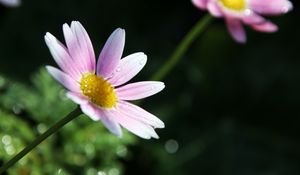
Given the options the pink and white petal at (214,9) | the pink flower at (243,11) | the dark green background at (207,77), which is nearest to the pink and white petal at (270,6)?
the pink flower at (243,11)

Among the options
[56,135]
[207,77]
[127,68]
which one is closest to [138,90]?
[127,68]

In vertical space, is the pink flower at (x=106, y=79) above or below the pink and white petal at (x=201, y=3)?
above

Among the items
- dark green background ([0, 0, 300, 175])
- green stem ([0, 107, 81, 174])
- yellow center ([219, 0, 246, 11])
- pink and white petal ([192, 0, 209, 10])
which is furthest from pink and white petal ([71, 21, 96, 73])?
dark green background ([0, 0, 300, 175])

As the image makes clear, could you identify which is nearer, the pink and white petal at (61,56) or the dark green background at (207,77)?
the pink and white petal at (61,56)

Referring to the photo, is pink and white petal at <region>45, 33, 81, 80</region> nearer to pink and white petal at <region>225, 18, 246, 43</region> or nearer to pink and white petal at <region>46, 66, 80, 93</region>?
pink and white petal at <region>46, 66, 80, 93</region>

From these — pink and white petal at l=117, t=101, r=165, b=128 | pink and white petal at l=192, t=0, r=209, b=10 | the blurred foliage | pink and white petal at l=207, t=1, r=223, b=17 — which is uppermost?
pink and white petal at l=117, t=101, r=165, b=128

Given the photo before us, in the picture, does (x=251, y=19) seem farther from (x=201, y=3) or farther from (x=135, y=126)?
(x=135, y=126)

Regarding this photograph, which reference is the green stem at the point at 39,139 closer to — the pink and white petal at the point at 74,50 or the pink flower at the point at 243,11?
the pink and white petal at the point at 74,50

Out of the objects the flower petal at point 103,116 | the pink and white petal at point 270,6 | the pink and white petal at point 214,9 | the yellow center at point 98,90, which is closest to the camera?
the flower petal at point 103,116
